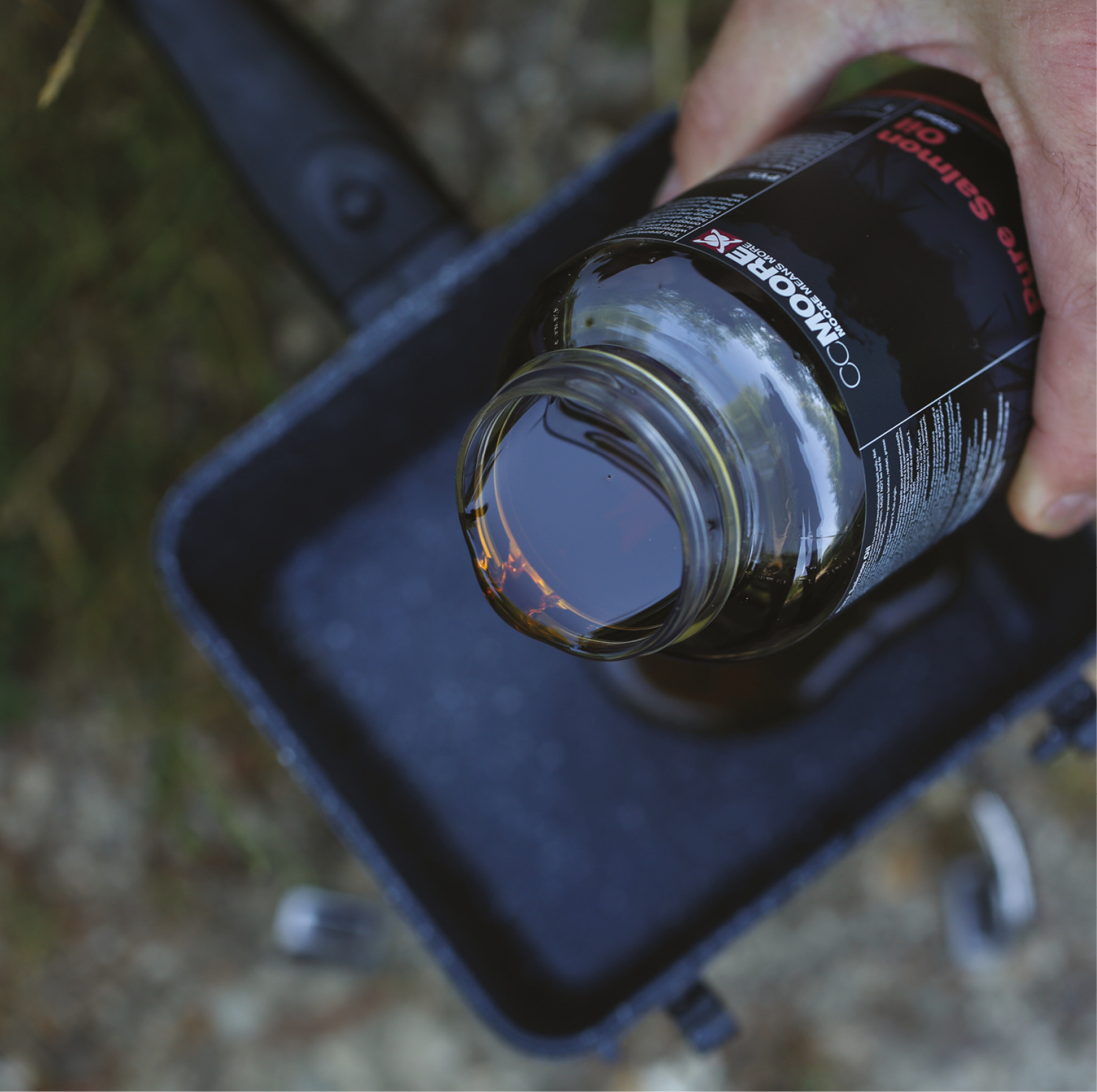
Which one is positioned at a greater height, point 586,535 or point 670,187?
point 670,187

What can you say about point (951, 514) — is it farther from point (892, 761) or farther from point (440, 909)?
point (440, 909)

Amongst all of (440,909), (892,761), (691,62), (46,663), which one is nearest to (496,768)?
(440,909)

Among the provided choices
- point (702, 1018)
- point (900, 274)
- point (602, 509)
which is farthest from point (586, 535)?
point (702, 1018)

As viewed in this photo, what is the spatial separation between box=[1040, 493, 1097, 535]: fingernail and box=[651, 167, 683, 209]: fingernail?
291 millimetres

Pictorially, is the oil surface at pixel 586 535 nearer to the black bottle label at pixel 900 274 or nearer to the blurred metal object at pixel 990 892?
the black bottle label at pixel 900 274

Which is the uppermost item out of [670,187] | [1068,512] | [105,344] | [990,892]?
[105,344]

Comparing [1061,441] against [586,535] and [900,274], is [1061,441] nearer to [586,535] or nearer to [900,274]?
[900,274]

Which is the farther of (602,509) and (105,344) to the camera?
(105,344)

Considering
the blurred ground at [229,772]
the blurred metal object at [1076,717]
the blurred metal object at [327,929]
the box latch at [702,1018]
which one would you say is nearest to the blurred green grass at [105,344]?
the blurred ground at [229,772]

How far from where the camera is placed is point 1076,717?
0.63m

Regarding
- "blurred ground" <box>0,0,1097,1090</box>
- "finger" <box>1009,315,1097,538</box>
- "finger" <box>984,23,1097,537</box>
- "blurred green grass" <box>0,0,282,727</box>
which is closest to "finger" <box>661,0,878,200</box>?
"finger" <box>984,23,1097,537</box>

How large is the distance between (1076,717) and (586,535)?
42 cm

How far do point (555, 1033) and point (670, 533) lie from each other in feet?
1.38

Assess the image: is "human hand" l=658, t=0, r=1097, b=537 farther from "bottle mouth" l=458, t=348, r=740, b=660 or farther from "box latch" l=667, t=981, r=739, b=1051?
"box latch" l=667, t=981, r=739, b=1051
